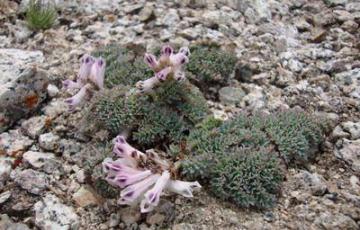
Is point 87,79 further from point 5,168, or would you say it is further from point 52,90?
point 5,168

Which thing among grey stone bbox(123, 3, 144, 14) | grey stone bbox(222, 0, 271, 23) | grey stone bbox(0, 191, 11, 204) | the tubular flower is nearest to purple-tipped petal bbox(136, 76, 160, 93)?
the tubular flower

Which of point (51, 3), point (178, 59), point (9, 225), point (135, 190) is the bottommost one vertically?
point (9, 225)

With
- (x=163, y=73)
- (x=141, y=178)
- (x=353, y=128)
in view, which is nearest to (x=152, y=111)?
(x=163, y=73)

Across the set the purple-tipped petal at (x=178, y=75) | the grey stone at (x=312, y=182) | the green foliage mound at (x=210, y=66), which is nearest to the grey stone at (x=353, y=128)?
the grey stone at (x=312, y=182)

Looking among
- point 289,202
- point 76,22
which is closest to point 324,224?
point 289,202

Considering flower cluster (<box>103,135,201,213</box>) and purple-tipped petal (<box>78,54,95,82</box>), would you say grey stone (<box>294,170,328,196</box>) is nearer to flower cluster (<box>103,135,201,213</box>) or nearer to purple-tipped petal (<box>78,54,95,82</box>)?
flower cluster (<box>103,135,201,213</box>)
